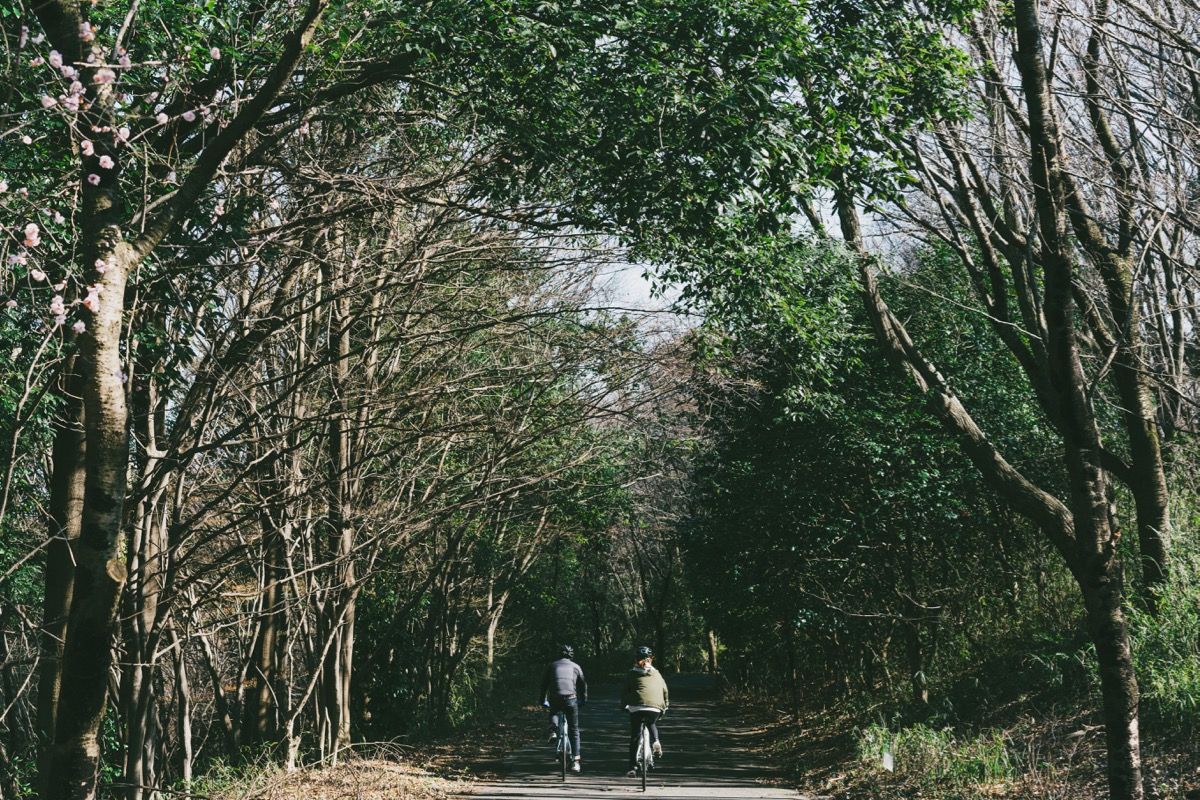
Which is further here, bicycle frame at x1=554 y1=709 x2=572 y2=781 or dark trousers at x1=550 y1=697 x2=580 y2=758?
dark trousers at x1=550 y1=697 x2=580 y2=758

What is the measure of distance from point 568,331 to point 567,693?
532 cm

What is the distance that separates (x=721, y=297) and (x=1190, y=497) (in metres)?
7.44

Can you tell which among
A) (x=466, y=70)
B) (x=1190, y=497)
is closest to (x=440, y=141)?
(x=466, y=70)

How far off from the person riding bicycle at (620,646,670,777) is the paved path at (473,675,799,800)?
74cm

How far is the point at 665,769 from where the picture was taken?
15.9 m

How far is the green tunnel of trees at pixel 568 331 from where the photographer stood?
7.09 meters

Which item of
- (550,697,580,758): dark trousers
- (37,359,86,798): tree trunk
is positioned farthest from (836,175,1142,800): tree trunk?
(550,697,580,758): dark trousers

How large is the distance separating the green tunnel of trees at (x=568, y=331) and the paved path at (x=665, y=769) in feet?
8.64

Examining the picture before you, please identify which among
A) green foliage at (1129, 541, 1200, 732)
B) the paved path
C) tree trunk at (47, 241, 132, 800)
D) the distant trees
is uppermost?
the distant trees

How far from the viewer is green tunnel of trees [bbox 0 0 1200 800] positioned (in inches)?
279

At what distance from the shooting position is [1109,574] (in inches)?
271

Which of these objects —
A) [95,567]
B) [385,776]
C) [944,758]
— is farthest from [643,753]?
[95,567]

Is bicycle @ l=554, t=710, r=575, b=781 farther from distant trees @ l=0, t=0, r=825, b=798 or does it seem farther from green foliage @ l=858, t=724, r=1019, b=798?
distant trees @ l=0, t=0, r=825, b=798

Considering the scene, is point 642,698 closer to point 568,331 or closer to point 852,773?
point 852,773
